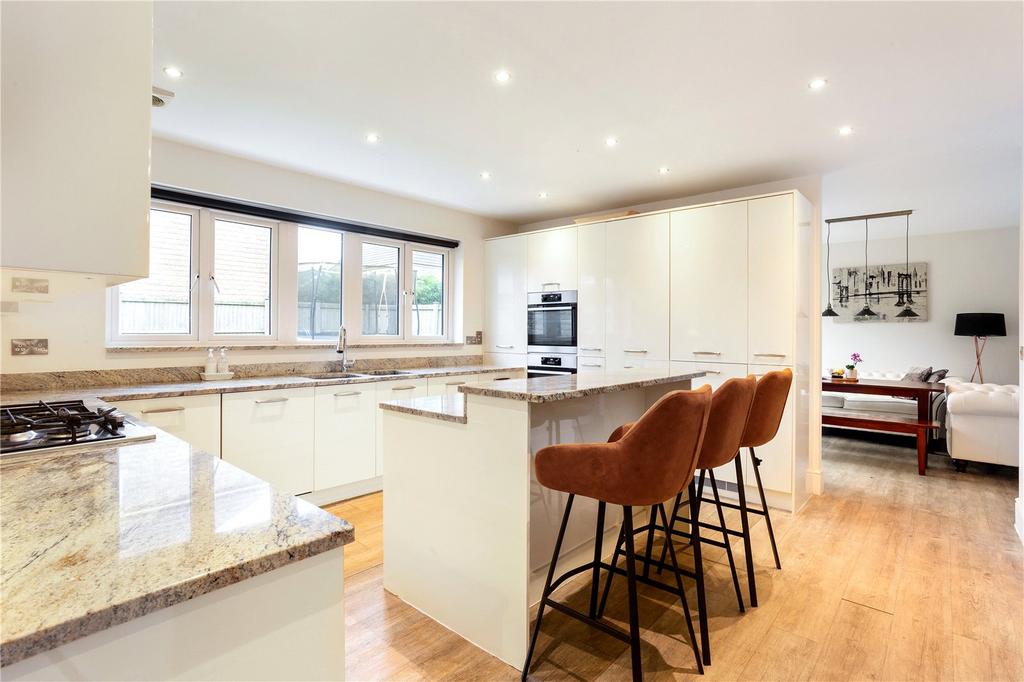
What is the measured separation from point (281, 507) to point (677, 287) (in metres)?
3.42

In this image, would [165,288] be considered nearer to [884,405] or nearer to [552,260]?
[552,260]

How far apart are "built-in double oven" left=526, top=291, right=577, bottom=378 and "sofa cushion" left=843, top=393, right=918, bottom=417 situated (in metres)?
3.26

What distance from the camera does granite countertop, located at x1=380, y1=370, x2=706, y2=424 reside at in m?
1.70

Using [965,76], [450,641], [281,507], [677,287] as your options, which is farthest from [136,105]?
[677,287]

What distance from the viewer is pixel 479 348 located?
17.0 ft

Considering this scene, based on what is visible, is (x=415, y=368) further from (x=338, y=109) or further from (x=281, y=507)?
(x=281, y=507)

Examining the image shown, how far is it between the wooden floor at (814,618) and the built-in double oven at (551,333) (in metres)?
2.04

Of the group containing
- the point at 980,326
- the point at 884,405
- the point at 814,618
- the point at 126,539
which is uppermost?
the point at 980,326

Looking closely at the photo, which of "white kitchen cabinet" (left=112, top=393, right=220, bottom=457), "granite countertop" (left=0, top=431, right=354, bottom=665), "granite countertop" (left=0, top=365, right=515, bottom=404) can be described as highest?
"granite countertop" (left=0, top=365, right=515, bottom=404)

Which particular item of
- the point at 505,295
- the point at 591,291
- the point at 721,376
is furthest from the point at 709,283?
the point at 505,295

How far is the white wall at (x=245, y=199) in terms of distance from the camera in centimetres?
271

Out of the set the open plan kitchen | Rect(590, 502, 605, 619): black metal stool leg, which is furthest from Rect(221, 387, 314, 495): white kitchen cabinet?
Rect(590, 502, 605, 619): black metal stool leg

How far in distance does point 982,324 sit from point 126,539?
763 cm

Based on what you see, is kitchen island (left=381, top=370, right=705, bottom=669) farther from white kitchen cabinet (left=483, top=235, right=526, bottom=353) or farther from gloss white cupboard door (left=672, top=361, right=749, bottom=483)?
white kitchen cabinet (left=483, top=235, right=526, bottom=353)
